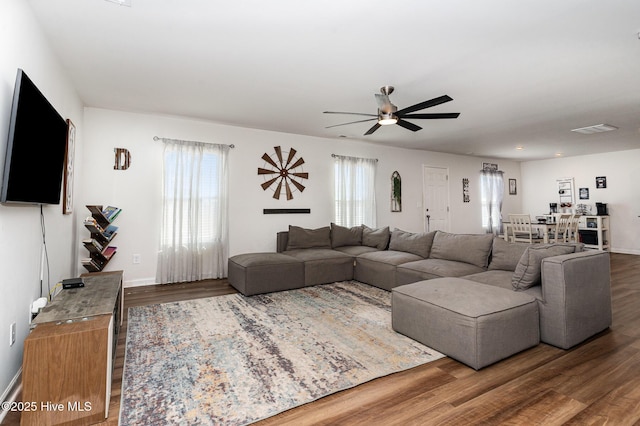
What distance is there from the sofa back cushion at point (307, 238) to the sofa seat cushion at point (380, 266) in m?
0.78

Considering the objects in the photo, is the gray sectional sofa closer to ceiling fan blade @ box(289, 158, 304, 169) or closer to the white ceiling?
ceiling fan blade @ box(289, 158, 304, 169)

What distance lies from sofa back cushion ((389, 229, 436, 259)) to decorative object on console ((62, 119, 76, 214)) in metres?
4.24

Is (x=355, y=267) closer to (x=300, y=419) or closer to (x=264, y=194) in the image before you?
(x=264, y=194)

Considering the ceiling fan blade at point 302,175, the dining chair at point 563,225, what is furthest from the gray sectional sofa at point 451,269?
the dining chair at point 563,225

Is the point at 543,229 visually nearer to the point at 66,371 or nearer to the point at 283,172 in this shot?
the point at 283,172

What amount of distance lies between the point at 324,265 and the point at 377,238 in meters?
1.22

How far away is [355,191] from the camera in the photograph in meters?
6.41

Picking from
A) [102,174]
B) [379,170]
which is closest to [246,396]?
[102,174]

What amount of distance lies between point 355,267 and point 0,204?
3984 millimetres

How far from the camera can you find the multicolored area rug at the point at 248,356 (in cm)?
178

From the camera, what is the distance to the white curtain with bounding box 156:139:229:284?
4660 millimetres

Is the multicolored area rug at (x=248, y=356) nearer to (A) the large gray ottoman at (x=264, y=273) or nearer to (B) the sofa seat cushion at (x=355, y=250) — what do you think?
(A) the large gray ottoman at (x=264, y=273)

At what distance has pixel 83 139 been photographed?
4191 mm

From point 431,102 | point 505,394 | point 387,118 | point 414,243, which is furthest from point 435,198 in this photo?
point 505,394
